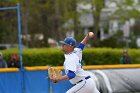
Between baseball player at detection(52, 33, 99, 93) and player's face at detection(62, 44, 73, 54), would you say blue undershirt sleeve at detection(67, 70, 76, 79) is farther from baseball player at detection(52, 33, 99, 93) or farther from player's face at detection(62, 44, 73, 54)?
player's face at detection(62, 44, 73, 54)

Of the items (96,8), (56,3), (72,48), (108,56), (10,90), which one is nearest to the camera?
(72,48)

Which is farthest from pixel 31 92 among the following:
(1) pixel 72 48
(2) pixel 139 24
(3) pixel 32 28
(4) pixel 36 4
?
(2) pixel 139 24

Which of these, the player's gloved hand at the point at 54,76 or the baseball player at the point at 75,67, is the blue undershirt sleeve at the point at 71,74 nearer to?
the baseball player at the point at 75,67

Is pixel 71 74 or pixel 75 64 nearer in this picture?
pixel 71 74

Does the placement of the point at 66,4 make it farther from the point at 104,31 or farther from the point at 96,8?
the point at 104,31

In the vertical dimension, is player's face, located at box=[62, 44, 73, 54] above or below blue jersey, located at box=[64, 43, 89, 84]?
above

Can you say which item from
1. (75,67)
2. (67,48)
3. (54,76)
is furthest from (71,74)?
→ (67,48)

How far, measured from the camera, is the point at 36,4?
36656 mm

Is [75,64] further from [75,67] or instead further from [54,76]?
[54,76]

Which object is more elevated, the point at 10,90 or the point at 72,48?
the point at 72,48

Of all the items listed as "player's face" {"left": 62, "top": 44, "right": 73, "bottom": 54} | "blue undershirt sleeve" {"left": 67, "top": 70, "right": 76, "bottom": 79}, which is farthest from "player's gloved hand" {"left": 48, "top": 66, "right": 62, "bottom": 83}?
"player's face" {"left": 62, "top": 44, "right": 73, "bottom": 54}

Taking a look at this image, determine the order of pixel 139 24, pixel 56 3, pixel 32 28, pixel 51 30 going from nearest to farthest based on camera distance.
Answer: pixel 56 3 < pixel 51 30 < pixel 32 28 < pixel 139 24

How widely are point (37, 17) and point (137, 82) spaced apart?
27696mm

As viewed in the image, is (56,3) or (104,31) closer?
(56,3)
